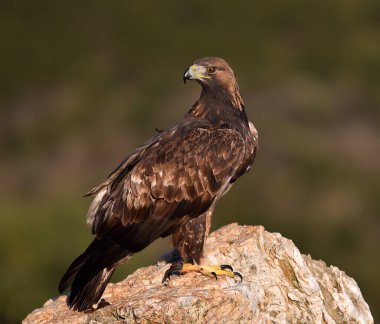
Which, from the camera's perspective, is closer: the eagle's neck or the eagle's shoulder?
the eagle's shoulder

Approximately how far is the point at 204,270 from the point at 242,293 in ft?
2.23

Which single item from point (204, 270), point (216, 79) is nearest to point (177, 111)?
point (216, 79)

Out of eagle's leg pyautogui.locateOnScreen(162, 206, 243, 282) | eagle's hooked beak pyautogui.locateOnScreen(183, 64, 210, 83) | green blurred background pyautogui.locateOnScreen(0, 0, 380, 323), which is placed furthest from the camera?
green blurred background pyautogui.locateOnScreen(0, 0, 380, 323)

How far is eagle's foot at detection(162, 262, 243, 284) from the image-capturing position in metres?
11.4

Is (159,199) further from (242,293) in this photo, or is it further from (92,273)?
(242,293)

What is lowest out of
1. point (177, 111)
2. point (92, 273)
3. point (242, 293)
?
point (242, 293)

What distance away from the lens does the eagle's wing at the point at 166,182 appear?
456 inches

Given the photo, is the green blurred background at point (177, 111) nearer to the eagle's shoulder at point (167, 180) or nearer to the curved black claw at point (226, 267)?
the eagle's shoulder at point (167, 180)

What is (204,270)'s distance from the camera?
11414mm

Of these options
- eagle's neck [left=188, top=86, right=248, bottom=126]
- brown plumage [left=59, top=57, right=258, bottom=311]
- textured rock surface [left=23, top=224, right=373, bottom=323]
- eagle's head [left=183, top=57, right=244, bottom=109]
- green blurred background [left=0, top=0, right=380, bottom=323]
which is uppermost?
green blurred background [left=0, top=0, right=380, bottom=323]

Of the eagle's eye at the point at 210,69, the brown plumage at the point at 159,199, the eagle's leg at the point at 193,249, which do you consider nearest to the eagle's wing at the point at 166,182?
the brown plumage at the point at 159,199

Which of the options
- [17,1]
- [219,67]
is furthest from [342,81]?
[219,67]

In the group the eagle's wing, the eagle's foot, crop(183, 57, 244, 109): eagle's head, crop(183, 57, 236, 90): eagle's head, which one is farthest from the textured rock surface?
crop(183, 57, 236, 90): eagle's head

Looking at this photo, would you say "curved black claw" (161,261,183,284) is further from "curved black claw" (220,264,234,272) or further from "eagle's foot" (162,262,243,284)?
"curved black claw" (220,264,234,272)
